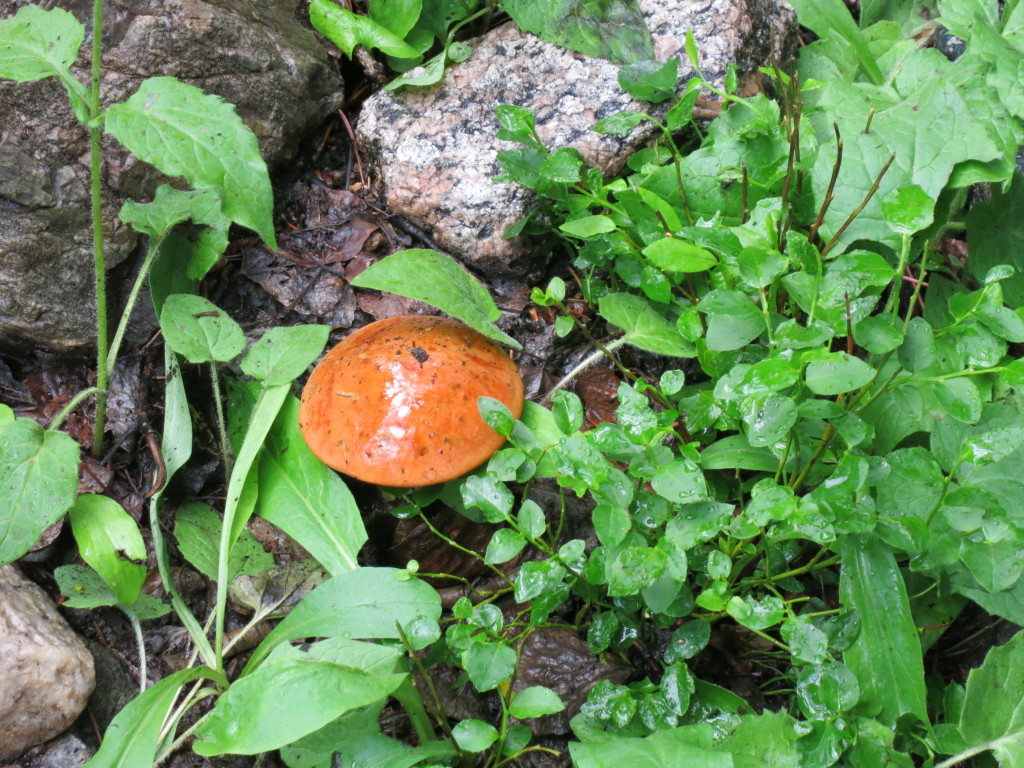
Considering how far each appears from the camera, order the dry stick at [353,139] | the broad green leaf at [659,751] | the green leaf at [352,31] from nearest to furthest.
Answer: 1. the broad green leaf at [659,751]
2. the green leaf at [352,31]
3. the dry stick at [353,139]

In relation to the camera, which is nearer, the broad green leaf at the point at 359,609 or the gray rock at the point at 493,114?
the broad green leaf at the point at 359,609

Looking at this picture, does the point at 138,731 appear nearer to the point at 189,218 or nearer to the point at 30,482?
the point at 30,482

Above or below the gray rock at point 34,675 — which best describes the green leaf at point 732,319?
above

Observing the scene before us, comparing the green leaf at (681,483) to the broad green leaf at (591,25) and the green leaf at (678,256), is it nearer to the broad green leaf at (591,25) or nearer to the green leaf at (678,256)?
the green leaf at (678,256)

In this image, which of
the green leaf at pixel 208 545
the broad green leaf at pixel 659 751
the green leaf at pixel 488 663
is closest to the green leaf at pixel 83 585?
the green leaf at pixel 208 545

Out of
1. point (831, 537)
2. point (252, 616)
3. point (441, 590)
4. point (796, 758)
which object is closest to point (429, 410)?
point (441, 590)

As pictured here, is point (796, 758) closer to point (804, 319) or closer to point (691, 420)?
point (691, 420)

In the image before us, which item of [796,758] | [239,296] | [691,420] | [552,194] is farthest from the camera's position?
[239,296]

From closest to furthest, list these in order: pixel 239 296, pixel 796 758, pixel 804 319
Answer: pixel 796 758 < pixel 804 319 < pixel 239 296
